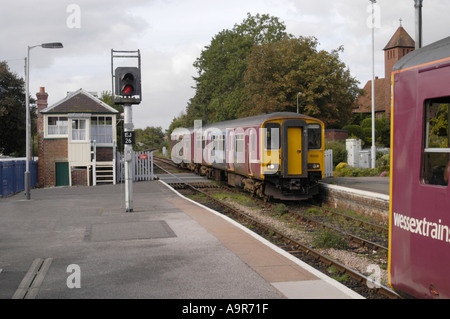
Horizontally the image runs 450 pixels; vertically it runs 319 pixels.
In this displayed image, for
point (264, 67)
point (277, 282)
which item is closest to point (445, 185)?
point (277, 282)

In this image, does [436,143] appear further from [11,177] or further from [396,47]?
[396,47]

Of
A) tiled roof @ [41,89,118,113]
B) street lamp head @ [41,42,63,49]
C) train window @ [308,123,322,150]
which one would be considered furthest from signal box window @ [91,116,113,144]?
train window @ [308,123,322,150]

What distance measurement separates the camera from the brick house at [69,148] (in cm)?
2638

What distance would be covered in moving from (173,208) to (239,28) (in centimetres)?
4069

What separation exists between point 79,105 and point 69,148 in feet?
9.13

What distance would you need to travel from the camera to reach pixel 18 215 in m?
13.8

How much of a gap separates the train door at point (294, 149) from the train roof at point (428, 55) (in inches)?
423

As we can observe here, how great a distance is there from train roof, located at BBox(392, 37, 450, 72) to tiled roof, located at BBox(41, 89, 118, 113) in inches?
944

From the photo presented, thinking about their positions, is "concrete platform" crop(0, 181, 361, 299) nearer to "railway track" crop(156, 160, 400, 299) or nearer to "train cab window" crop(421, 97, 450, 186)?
"railway track" crop(156, 160, 400, 299)

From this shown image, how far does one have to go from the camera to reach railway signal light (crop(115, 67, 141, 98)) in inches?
530

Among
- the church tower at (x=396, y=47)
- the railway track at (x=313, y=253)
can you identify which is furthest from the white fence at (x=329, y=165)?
the church tower at (x=396, y=47)

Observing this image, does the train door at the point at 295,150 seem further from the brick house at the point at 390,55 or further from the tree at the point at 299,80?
the brick house at the point at 390,55

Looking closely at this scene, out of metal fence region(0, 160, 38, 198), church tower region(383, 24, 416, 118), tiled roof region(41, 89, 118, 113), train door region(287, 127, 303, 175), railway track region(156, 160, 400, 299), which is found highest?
church tower region(383, 24, 416, 118)
